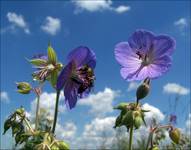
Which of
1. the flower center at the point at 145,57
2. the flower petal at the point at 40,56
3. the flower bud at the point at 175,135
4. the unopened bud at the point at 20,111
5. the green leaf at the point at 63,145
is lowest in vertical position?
the green leaf at the point at 63,145

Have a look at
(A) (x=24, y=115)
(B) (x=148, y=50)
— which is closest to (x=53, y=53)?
(A) (x=24, y=115)

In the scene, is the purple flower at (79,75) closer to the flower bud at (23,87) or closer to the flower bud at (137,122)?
the flower bud at (137,122)

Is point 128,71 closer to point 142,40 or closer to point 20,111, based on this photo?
point 142,40

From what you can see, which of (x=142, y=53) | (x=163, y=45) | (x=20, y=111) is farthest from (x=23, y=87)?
(x=163, y=45)

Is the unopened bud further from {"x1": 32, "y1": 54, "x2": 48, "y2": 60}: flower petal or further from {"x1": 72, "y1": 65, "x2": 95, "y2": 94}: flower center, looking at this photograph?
{"x1": 72, "y1": 65, "x2": 95, "y2": 94}: flower center

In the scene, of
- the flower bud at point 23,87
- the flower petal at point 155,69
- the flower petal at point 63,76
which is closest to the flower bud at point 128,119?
the flower petal at point 155,69

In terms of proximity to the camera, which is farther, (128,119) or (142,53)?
(142,53)

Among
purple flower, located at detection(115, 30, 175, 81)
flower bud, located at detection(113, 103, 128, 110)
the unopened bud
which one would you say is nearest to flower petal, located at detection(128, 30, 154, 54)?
purple flower, located at detection(115, 30, 175, 81)
